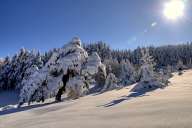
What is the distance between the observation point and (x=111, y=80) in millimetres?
53188

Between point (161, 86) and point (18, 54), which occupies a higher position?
point (18, 54)

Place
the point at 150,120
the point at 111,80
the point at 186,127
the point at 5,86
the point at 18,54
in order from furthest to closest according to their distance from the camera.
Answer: the point at 18,54 → the point at 5,86 → the point at 111,80 → the point at 150,120 → the point at 186,127

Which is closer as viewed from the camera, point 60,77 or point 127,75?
point 60,77

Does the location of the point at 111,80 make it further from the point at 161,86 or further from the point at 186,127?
the point at 186,127

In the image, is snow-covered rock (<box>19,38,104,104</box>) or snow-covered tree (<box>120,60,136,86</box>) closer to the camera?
snow-covered rock (<box>19,38,104,104</box>)

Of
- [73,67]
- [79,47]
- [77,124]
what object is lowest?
[77,124]

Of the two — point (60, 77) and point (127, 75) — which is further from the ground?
point (127, 75)

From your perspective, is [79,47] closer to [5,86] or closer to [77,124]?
[77,124]

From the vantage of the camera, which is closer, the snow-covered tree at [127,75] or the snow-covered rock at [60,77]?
the snow-covered rock at [60,77]

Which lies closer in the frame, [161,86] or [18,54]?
[161,86]

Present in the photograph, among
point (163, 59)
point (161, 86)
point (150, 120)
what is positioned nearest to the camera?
point (150, 120)

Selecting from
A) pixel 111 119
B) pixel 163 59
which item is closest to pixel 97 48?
pixel 163 59

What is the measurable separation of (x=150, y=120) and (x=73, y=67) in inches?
769

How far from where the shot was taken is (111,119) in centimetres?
994
